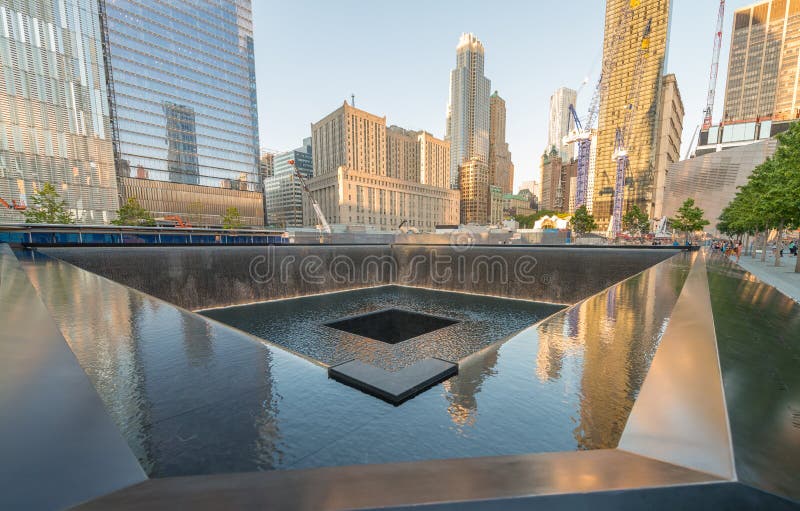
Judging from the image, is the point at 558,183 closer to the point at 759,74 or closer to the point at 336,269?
the point at 759,74

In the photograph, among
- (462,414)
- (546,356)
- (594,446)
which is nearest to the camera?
(594,446)

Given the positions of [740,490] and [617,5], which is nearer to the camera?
[740,490]

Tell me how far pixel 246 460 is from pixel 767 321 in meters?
6.54

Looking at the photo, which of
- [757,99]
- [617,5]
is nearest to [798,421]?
[617,5]

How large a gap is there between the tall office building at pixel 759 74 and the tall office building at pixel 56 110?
14607 cm

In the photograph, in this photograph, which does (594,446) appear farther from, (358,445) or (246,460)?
(246,460)

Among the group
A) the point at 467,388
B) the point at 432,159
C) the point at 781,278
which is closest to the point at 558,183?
the point at 432,159

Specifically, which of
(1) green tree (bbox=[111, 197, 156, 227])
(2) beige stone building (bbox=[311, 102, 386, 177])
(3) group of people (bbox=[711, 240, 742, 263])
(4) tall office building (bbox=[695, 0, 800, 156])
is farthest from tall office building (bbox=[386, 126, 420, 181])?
(4) tall office building (bbox=[695, 0, 800, 156])

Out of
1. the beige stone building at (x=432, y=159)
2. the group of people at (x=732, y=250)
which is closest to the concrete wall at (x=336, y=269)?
the group of people at (x=732, y=250)

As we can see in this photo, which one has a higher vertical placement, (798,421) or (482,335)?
(798,421)

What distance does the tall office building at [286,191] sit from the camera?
379ft

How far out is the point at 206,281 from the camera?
13.6m

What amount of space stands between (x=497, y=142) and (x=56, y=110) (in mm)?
160525

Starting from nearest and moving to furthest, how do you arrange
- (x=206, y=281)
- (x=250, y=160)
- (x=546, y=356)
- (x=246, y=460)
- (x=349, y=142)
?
1. (x=246, y=460)
2. (x=546, y=356)
3. (x=206, y=281)
4. (x=250, y=160)
5. (x=349, y=142)
